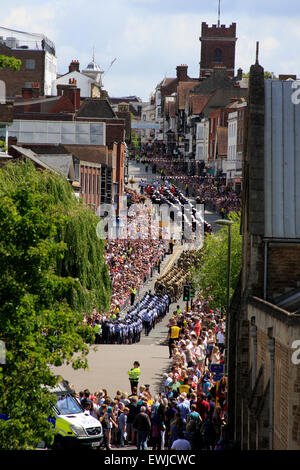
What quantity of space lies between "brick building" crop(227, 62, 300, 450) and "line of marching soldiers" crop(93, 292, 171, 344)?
18.6 m

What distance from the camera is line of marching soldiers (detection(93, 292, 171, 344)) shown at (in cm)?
4559

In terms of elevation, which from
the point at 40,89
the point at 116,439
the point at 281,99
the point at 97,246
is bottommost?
the point at 116,439

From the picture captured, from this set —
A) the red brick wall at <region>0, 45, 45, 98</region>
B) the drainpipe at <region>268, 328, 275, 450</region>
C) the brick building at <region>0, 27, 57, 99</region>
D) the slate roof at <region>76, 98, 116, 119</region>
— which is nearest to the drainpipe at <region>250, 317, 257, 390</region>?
the drainpipe at <region>268, 328, 275, 450</region>

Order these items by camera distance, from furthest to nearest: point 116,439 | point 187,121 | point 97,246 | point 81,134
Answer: point 187,121 < point 81,134 < point 97,246 < point 116,439

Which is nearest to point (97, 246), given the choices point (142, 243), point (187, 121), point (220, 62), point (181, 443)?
point (181, 443)

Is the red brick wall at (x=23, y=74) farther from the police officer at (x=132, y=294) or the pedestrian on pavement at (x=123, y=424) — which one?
the pedestrian on pavement at (x=123, y=424)

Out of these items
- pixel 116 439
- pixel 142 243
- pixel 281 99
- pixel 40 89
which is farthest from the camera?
pixel 40 89

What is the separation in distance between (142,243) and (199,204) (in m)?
20.5

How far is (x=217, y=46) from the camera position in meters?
191

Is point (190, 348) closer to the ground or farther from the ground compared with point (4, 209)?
closer to the ground

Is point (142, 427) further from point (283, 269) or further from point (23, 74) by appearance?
point (23, 74)

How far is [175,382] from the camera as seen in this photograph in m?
30.3

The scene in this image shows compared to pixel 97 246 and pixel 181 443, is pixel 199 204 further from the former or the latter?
pixel 181 443

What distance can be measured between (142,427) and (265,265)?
17.6 feet
